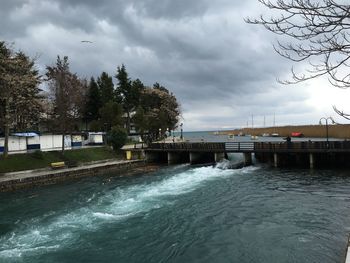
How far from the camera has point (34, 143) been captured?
46.5 metres

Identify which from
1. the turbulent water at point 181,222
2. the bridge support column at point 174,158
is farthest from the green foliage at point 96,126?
the turbulent water at point 181,222

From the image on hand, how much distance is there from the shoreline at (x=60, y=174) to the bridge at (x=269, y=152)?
6.22 meters

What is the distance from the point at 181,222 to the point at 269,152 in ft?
93.0

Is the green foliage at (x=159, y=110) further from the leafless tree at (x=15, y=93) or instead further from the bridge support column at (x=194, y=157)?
the leafless tree at (x=15, y=93)

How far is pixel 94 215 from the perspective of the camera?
20906mm

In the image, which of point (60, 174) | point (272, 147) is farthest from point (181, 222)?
point (272, 147)

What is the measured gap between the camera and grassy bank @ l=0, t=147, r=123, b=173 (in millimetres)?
37497

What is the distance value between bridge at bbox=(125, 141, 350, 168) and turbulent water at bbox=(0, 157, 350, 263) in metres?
9.35

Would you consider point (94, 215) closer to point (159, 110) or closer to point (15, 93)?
point (15, 93)

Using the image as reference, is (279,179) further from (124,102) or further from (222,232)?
(124,102)

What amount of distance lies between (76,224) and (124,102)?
223 ft

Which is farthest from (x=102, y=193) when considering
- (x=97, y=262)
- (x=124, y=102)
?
(x=124, y=102)

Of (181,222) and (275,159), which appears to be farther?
(275,159)

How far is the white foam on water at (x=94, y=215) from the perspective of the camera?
51.6 ft
